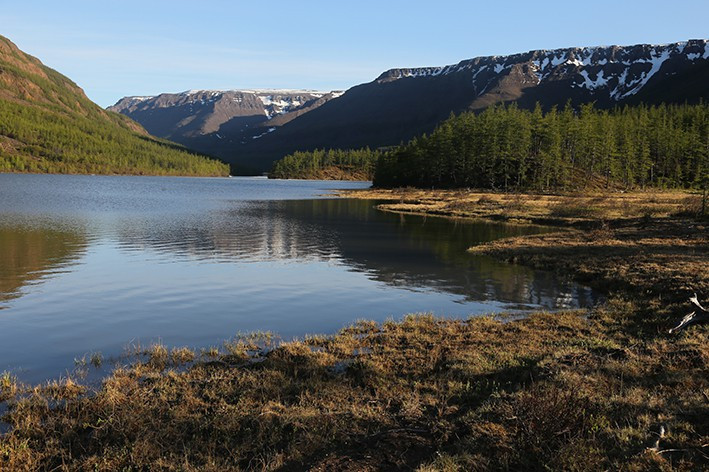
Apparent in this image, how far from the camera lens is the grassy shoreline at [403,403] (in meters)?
8.88

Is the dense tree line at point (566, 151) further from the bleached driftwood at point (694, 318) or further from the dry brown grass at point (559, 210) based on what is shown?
the bleached driftwood at point (694, 318)

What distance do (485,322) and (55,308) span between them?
20.0 meters

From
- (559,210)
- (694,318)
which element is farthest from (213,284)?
(559,210)

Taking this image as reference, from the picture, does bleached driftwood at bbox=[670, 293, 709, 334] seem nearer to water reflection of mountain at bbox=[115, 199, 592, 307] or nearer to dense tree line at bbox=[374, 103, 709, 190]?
water reflection of mountain at bbox=[115, 199, 592, 307]

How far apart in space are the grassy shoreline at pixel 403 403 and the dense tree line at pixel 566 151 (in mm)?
118586

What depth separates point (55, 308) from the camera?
21.8 meters

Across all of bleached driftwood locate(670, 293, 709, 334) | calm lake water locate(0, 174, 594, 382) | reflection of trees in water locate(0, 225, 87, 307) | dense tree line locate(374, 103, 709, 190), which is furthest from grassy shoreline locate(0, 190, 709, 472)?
dense tree line locate(374, 103, 709, 190)

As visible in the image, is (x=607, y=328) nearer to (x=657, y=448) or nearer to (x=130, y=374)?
(x=657, y=448)

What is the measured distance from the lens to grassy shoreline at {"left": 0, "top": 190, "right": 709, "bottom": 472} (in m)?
8.88

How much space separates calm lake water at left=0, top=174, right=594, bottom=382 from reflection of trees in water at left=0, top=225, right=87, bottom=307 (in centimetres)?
9

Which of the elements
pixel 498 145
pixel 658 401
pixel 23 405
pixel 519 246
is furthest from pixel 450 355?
pixel 498 145

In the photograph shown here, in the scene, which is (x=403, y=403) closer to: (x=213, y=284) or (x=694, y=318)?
(x=694, y=318)

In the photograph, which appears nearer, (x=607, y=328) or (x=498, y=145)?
(x=607, y=328)

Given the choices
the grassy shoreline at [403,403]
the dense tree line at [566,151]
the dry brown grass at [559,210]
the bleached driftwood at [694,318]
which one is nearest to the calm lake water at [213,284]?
the grassy shoreline at [403,403]
